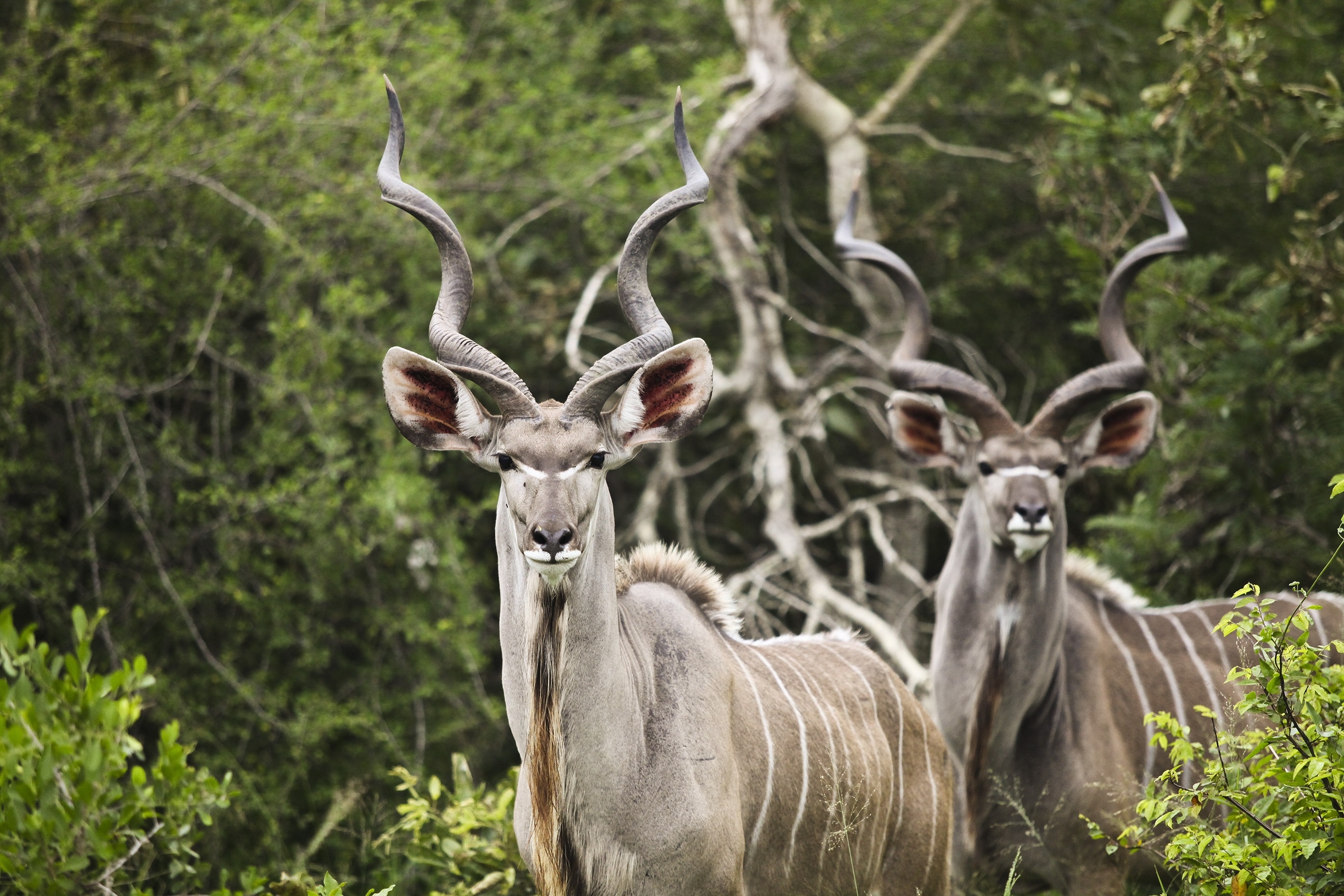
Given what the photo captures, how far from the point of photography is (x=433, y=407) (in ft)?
9.40

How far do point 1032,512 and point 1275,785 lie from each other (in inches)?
47.8

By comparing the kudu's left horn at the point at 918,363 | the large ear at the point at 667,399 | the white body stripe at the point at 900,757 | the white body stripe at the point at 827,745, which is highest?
the large ear at the point at 667,399

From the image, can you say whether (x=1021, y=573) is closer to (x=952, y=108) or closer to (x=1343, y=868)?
(x=1343, y=868)

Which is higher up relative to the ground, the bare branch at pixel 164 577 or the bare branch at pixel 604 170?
the bare branch at pixel 604 170

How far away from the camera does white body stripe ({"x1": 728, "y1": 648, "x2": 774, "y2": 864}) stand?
9.43 feet

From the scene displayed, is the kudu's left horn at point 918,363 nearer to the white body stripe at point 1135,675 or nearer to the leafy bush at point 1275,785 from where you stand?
the white body stripe at point 1135,675

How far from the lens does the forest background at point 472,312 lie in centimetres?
517

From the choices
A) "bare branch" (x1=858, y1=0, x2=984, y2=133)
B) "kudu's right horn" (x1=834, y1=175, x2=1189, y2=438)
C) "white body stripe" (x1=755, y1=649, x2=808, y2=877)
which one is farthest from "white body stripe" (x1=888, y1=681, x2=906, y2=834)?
"bare branch" (x1=858, y1=0, x2=984, y2=133)

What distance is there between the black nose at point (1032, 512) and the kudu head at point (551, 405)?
1345 mm

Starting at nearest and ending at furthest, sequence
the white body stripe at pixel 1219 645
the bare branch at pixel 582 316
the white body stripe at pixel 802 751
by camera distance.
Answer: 1. the white body stripe at pixel 802 751
2. the white body stripe at pixel 1219 645
3. the bare branch at pixel 582 316

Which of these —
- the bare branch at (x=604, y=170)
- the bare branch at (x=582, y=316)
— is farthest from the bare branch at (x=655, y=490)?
the bare branch at (x=604, y=170)

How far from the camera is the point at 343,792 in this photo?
4.90 m

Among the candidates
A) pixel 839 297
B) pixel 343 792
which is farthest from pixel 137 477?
pixel 839 297

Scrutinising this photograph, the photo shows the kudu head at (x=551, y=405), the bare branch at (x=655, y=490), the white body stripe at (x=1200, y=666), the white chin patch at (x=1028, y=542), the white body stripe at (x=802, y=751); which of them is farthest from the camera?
the bare branch at (x=655, y=490)
